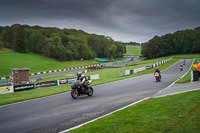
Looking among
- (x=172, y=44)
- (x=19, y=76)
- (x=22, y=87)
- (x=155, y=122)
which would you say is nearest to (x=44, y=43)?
(x=19, y=76)

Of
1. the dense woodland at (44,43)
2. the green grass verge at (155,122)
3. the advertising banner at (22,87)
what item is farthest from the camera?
the dense woodland at (44,43)

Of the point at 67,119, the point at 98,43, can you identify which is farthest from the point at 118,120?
the point at 98,43

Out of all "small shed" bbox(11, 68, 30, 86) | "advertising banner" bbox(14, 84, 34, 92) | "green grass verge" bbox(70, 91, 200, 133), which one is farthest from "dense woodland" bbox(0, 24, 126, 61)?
"green grass verge" bbox(70, 91, 200, 133)

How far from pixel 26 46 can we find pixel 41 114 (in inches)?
3315

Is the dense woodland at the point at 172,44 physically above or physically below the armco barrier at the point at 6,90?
above

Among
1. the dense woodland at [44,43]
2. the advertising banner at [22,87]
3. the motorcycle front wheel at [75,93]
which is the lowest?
the advertising banner at [22,87]

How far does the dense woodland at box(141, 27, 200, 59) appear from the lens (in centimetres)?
9900

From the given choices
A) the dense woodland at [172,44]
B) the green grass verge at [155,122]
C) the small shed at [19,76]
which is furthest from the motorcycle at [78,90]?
the dense woodland at [172,44]

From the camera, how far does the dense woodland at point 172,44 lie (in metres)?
99.0

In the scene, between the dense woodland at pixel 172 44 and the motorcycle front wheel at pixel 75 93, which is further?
the dense woodland at pixel 172 44

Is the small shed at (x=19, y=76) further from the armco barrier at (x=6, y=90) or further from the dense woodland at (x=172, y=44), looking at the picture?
the dense woodland at (x=172, y=44)

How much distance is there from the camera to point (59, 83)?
26.0 m

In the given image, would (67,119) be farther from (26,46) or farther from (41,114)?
(26,46)

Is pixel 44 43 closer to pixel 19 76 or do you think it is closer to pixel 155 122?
pixel 19 76
